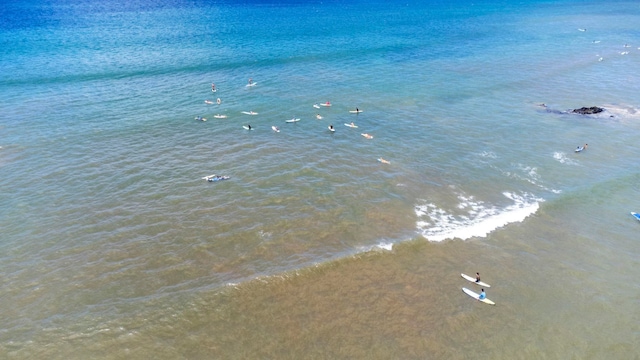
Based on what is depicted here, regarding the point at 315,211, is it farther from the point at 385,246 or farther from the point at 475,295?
the point at 475,295

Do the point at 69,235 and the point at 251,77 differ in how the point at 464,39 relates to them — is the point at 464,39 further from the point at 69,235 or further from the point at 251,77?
the point at 69,235

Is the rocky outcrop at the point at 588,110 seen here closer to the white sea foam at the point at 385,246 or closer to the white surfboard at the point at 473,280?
the white surfboard at the point at 473,280

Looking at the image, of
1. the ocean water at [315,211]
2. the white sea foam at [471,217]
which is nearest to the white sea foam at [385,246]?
the ocean water at [315,211]

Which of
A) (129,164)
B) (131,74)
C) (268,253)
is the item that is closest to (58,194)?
(129,164)

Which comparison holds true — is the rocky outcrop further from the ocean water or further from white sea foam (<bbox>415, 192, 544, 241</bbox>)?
white sea foam (<bbox>415, 192, 544, 241</bbox>)

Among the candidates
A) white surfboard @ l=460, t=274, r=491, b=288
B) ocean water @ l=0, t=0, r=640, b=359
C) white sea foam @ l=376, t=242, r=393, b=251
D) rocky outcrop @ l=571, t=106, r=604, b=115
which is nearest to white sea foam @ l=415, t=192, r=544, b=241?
ocean water @ l=0, t=0, r=640, b=359

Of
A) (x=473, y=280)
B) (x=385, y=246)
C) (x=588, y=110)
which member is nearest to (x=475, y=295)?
(x=473, y=280)
